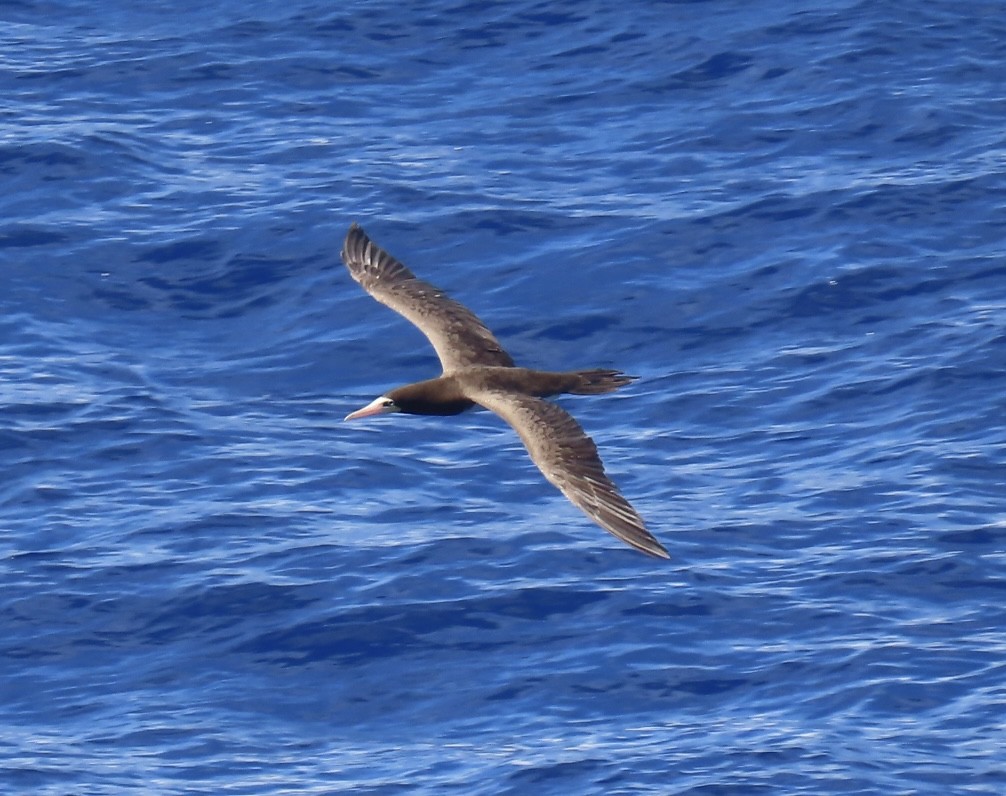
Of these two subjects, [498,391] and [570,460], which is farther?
[498,391]

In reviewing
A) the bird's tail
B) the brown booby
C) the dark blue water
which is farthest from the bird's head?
the dark blue water

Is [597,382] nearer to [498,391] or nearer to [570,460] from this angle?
[498,391]

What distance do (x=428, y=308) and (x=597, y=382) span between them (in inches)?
81.6

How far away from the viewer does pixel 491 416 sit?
18.5 meters

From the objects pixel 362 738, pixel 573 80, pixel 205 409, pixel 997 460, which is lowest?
pixel 362 738

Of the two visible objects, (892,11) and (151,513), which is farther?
(892,11)

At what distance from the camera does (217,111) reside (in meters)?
23.3

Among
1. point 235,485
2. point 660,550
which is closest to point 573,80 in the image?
point 235,485

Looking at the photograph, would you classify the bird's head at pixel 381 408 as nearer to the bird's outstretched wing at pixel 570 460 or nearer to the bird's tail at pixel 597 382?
the bird's outstretched wing at pixel 570 460

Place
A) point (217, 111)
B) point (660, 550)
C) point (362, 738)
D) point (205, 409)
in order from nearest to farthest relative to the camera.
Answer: point (660, 550), point (362, 738), point (205, 409), point (217, 111)

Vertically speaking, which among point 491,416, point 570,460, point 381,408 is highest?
point 491,416

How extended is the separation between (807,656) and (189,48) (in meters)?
12.4

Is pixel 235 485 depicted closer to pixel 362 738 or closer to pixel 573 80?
pixel 362 738

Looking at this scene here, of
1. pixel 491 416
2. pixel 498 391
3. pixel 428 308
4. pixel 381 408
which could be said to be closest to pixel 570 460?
pixel 498 391
